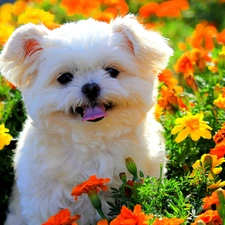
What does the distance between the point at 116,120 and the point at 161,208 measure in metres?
0.50

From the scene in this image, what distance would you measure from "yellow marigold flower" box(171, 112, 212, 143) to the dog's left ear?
0.32 m

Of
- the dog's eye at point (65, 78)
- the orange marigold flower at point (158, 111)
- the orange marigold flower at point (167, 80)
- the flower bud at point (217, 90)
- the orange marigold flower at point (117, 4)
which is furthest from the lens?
the orange marigold flower at point (117, 4)

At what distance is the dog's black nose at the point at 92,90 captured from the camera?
3.00 meters

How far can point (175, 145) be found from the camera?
367 centimetres

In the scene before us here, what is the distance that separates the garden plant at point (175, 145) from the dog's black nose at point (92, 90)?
359 mm

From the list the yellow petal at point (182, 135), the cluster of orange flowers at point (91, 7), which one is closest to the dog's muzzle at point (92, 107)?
the yellow petal at point (182, 135)

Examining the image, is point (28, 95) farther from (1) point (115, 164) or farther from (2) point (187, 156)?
(2) point (187, 156)

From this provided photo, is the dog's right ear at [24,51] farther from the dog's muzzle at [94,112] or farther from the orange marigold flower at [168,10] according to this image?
the orange marigold flower at [168,10]

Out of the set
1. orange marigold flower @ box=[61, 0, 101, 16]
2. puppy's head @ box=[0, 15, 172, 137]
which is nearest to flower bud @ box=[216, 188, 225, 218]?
puppy's head @ box=[0, 15, 172, 137]

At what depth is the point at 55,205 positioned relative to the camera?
129 inches

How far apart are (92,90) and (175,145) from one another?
2.88 ft

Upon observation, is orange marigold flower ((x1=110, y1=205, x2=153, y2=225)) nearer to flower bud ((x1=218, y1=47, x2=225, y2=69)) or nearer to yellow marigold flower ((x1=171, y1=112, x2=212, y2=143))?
yellow marigold flower ((x1=171, y1=112, x2=212, y2=143))

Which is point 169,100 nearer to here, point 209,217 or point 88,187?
point 88,187

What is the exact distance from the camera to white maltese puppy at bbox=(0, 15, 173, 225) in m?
3.03
